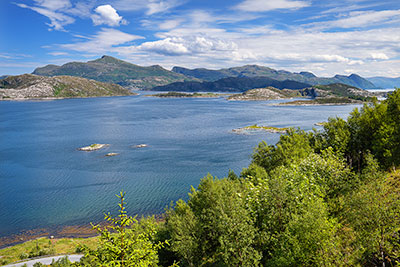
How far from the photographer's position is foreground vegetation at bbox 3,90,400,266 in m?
16.7

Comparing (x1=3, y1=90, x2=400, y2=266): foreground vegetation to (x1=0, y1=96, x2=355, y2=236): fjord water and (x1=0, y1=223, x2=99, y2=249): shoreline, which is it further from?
(x1=0, y1=96, x2=355, y2=236): fjord water

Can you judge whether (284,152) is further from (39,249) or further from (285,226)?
(39,249)

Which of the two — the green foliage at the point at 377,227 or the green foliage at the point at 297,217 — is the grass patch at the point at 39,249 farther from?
the green foliage at the point at 377,227

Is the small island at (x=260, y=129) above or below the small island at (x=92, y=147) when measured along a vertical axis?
above

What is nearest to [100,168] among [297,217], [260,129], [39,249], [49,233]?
[49,233]

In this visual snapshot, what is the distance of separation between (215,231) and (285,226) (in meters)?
9.17

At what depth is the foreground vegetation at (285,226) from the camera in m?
16.7

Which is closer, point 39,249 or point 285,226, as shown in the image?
point 285,226

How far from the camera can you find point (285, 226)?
2641 centimetres

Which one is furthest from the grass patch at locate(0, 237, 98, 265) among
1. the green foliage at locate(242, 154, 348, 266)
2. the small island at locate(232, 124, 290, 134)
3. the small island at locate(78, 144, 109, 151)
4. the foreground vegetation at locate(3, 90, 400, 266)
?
the small island at locate(232, 124, 290, 134)

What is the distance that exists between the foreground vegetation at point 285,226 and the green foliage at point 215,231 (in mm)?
86

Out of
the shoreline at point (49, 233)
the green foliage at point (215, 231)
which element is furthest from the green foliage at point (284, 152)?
the shoreline at point (49, 233)

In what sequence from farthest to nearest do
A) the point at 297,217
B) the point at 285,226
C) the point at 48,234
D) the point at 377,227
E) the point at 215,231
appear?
1. the point at 48,234
2. the point at 215,231
3. the point at 285,226
4. the point at 297,217
5. the point at 377,227

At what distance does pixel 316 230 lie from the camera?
22.1 meters
